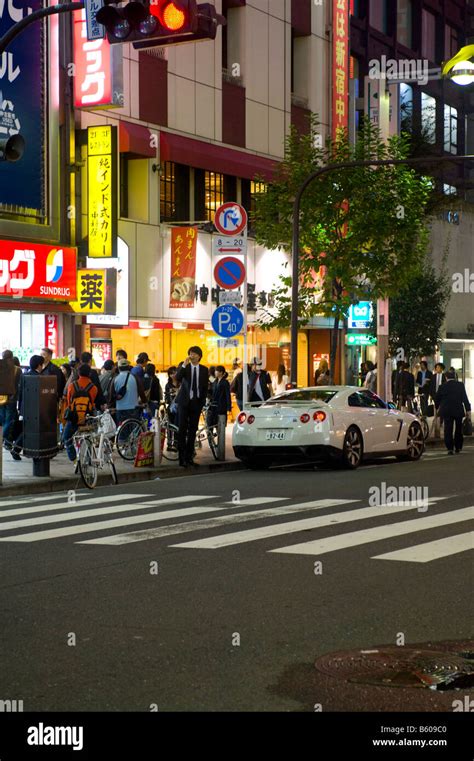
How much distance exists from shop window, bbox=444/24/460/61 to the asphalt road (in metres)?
42.4

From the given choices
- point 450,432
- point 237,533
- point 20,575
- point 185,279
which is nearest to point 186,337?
point 185,279

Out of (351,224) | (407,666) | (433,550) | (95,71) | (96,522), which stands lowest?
(96,522)

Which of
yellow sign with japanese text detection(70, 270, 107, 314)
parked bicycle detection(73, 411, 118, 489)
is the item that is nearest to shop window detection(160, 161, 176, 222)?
yellow sign with japanese text detection(70, 270, 107, 314)

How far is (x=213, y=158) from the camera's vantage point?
108 feet

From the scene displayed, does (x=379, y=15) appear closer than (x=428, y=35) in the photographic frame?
Yes

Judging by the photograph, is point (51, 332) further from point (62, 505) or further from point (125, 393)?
point (62, 505)

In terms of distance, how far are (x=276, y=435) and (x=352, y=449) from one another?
1391 millimetres

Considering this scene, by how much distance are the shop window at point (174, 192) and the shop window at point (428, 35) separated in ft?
73.4

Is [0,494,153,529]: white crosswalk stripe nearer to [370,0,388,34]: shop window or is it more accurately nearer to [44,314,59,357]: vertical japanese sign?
[44,314,59,357]: vertical japanese sign

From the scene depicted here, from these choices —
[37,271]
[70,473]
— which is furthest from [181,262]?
[70,473]

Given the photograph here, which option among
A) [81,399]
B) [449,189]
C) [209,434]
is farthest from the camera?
[449,189]

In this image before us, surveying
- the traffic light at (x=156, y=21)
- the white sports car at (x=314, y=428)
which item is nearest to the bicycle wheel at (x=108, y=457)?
the white sports car at (x=314, y=428)

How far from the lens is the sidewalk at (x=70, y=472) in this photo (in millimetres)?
17562
